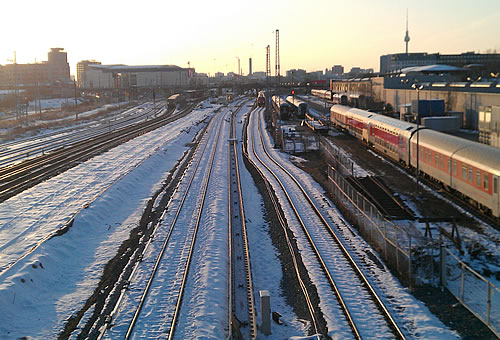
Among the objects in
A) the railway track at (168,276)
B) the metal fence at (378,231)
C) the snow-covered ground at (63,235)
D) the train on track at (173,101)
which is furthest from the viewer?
the train on track at (173,101)

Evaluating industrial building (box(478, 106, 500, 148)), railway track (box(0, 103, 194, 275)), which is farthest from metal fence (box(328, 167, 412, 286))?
industrial building (box(478, 106, 500, 148))

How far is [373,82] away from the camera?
2968 inches

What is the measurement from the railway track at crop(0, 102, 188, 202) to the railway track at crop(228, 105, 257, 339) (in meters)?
11.7

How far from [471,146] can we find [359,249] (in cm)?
863

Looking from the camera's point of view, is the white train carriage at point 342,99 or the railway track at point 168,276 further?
the white train carriage at point 342,99

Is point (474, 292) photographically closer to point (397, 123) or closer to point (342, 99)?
point (397, 123)

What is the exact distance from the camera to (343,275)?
14508mm

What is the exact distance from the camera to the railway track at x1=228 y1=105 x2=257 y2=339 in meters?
11.7

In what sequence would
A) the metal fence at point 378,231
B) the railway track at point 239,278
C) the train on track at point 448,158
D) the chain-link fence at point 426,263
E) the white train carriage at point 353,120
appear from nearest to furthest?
the railway track at point 239,278, the chain-link fence at point 426,263, the metal fence at point 378,231, the train on track at point 448,158, the white train carriage at point 353,120

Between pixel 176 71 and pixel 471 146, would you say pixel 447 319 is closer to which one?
pixel 471 146

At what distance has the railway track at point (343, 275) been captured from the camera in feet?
37.9

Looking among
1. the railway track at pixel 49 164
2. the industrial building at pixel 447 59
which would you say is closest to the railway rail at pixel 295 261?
the railway track at pixel 49 164

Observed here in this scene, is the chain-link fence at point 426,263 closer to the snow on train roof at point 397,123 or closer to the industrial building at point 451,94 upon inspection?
the industrial building at point 451,94

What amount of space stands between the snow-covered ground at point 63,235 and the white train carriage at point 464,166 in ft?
45.7
